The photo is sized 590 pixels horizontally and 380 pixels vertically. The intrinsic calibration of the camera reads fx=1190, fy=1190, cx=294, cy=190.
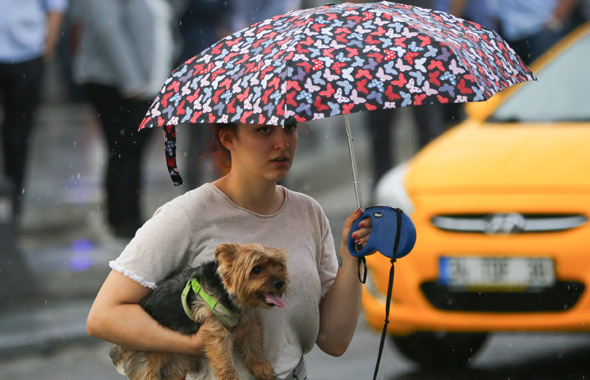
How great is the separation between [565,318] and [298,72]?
3.21 meters

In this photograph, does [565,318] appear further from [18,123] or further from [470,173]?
[18,123]

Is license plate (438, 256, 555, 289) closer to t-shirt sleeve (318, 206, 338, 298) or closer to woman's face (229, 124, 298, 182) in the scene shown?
t-shirt sleeve (318, 206, 338, 298)

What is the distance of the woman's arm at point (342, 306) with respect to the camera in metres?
3.33

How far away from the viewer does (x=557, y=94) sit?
710 centimetres

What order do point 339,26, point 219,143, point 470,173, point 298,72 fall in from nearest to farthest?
point 298,72 → point 339,26 → point 219,143 → point 470,173

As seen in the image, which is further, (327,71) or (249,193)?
(249,193)

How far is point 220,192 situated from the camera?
323 centimetres

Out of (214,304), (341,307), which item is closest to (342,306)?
(341,307)

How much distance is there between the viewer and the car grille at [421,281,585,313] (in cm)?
575

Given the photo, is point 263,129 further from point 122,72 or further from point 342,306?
point 122,72

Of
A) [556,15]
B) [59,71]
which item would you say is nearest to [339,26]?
[556,15]

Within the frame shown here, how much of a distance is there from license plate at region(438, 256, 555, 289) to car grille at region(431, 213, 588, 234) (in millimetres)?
161

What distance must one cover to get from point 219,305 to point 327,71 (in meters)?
0.65

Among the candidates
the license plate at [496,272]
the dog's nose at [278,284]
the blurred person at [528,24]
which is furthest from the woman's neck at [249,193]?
the blurred person at [528,24]
